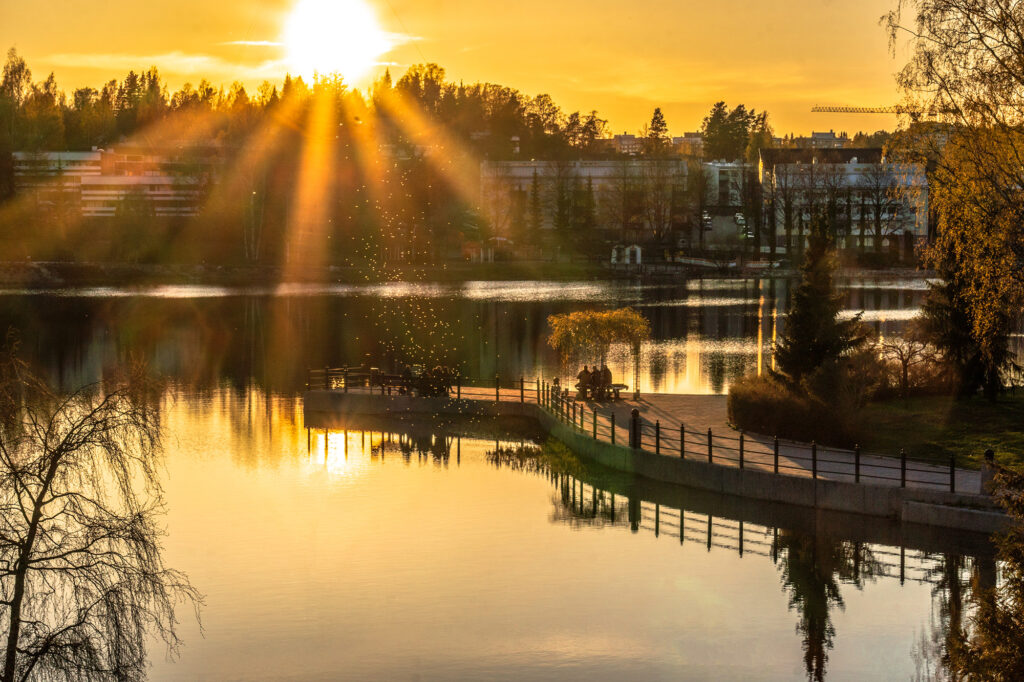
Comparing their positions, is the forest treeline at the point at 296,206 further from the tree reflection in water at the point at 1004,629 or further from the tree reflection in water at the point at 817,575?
the tree reflection in water at the point at 1004,629

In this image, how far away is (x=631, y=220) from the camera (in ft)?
532

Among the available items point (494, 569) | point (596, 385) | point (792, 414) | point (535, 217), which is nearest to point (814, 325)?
point (792, 414)

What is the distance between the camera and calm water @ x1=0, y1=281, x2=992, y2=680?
22.2m

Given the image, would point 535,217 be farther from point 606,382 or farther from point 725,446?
point 725,446

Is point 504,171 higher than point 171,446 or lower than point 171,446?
higher

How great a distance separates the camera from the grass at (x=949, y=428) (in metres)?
32.3

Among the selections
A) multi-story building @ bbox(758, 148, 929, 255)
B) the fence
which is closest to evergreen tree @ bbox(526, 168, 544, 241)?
multi-story building @ bbox(758, 148, 929, 255)

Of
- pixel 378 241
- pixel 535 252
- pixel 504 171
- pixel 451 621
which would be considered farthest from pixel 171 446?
pixel 504 171

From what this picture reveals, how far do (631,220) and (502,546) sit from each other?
135437mm

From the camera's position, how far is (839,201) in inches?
6088

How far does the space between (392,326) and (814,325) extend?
49.0 m

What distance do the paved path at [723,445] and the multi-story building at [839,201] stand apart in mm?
103048

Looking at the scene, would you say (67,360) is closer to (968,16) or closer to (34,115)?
(968,16)

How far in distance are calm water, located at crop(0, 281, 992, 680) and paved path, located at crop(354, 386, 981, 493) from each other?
135 centimetres
